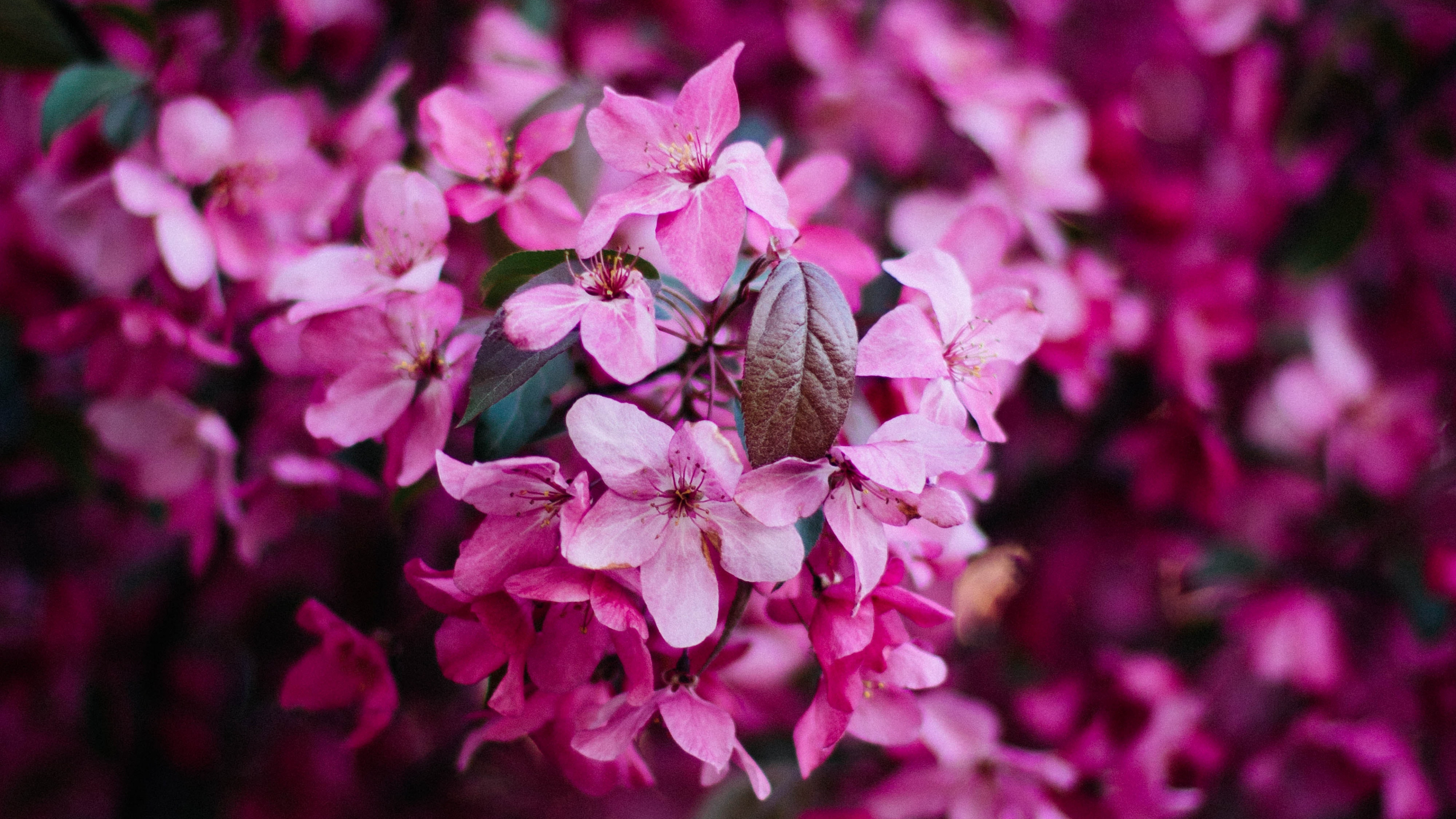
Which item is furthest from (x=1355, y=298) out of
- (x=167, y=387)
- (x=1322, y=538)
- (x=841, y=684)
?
(x=167, y=387)

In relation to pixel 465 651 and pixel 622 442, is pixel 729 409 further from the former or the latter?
pixel 465 651

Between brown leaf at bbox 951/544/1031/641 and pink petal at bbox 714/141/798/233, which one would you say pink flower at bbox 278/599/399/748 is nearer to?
pink petal at bbox 714/141/798/233

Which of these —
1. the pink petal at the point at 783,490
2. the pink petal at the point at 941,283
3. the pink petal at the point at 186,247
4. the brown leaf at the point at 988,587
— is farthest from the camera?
the brown leaf at the point at 988,587

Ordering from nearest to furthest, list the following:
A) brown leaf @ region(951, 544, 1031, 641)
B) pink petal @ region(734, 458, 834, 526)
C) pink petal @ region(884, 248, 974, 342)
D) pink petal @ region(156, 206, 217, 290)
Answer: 1. pink petal @ region(734, 458, 834, 526)
2. pink petal @ region(884, 248, 974, 342)
3. pink petal @ region(156, 206, 217, 290)
4. brown leaf @ region(951, 544, 1031, 641)

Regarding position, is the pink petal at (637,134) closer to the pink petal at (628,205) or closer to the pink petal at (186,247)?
the pink petal at (628,205)

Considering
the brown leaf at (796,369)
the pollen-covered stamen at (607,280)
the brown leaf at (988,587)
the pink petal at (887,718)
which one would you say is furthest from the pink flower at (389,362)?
the brown leaf at (988,587)

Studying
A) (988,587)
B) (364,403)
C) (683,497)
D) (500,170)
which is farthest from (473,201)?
(988,587)

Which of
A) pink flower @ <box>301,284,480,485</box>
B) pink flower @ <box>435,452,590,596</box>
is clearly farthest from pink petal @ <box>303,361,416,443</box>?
pink flower @ <box>435,452,590,596</box>
